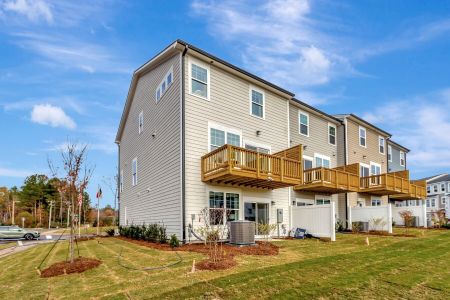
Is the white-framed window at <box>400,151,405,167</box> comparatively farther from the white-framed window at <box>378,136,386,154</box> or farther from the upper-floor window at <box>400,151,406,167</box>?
the white-framed window at <box>378,136,386,154</box>

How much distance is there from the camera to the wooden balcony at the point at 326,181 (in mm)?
19359

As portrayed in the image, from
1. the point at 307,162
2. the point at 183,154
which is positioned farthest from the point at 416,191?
the point at 183,154

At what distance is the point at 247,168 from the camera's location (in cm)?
1402

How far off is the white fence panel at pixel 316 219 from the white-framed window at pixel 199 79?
25.5 ft

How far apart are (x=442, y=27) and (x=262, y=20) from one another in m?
8.74

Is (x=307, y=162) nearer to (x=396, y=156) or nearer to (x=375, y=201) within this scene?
(x=375, y=201)

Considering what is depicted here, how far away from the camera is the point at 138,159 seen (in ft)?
70.4

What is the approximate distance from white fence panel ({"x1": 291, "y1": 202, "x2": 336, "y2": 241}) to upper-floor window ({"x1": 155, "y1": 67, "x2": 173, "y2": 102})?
914 cm

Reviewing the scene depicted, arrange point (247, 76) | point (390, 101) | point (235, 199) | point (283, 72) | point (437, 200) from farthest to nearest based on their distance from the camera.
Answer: point (437, 200), point (390, 101), point (283, 72), point (247, 76), point (235, 199)

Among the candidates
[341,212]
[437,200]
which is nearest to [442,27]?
[341,212]

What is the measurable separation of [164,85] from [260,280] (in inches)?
472

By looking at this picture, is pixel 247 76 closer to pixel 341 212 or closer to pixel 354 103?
pixel 341 212

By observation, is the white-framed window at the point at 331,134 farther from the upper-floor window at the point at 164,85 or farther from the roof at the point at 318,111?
the upper-floor window at the point at 164,85

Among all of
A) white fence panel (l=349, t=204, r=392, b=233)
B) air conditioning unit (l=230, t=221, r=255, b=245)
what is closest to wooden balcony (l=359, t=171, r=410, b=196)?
white fence panel (l=349, t=204, r=392, b=233)
